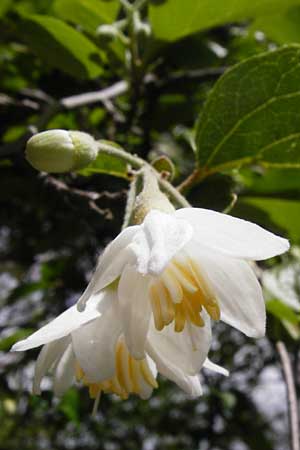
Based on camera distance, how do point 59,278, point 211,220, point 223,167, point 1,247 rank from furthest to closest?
point 1,247 → point 59,278 → point 223,167 → point 211,220

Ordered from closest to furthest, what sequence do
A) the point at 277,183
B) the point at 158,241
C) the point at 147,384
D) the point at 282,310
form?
the point at 158,241 → the point at 147,384 → the point at 282,310 → the point at 277,183

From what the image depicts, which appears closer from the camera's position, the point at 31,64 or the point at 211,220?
the point at 211,220

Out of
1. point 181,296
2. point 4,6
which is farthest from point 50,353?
point 4,6

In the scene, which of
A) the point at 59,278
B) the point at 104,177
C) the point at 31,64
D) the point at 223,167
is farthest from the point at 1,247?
the point at 223,167

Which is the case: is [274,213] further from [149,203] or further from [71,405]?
[71,405]

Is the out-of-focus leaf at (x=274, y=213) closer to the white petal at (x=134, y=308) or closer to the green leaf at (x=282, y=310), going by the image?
the green leaf at (x=282, y=310)

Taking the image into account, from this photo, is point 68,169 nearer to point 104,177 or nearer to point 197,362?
point 197,362

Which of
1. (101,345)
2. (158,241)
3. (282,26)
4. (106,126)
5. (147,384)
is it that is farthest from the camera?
(106,126)

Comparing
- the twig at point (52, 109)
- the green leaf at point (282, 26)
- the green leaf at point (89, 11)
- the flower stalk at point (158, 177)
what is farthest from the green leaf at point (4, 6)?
the flower stalk at point (158, 177)
